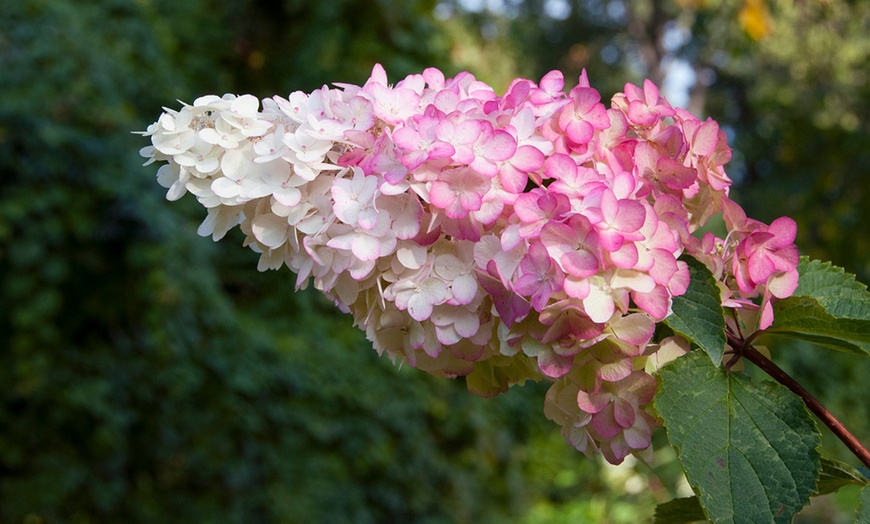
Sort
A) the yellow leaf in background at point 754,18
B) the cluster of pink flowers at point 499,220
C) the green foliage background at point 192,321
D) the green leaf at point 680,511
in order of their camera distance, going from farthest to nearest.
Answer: the yellow leaf in background at point 754,18 → the green foliage background at point 192,321 → the green leaf at point 680,511 → the cluster of pink flowers at point 499,220

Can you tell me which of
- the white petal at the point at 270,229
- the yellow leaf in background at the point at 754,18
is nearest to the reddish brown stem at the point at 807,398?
the white petal at the point at 270,229

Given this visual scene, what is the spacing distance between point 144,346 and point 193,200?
618 millimetres

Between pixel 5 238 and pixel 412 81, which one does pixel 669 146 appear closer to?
pixel 412 81

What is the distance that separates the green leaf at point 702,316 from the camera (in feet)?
1.70

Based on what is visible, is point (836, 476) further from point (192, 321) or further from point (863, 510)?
point (192, 321)

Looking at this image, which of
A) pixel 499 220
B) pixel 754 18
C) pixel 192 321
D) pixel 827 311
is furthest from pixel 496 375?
pixel 754 18

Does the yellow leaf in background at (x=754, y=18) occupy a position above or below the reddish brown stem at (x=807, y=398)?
below

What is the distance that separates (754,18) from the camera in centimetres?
290

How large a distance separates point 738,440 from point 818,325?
0.33 feet

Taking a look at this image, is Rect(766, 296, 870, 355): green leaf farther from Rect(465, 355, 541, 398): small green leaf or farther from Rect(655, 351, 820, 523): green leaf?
Rect(465, 355, 541, 398): small green leaf

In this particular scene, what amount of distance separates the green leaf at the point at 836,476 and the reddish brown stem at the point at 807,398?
46 millimetres

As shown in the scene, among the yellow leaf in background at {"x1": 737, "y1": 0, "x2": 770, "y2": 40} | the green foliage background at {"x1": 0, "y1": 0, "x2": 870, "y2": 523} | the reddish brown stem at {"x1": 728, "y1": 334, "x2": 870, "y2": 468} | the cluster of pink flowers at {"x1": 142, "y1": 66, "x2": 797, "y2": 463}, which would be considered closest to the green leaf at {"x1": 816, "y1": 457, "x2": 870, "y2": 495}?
the reddish brown stem at {"x1": 728, "y1": 334, "x2": 870, "y2": 468}

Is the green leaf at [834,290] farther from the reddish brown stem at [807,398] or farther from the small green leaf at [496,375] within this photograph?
the small green leaf at [496,375]

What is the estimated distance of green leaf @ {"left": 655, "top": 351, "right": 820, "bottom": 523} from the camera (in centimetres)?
51
